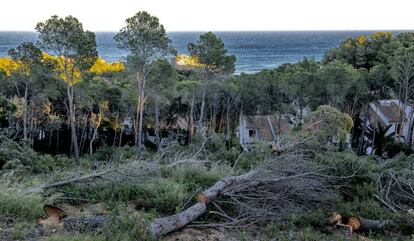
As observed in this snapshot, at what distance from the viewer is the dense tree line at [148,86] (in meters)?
20.3

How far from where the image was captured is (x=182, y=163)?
10.0 m

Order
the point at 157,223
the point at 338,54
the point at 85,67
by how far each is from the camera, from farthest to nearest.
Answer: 1. the point at 338,54
2. the point at 85,67
3. the point at 157,223

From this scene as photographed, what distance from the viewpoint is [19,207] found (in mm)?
6738

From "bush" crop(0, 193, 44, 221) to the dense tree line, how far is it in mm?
12672

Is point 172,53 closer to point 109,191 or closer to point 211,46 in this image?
point 211,46

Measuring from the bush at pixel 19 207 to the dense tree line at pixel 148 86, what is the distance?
12672 mm

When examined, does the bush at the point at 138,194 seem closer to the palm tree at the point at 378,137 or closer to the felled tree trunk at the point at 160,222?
the felled tree trunk at the point at 160,222

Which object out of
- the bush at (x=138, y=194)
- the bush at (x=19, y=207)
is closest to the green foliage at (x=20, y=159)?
the bush at (x=138, y=194)

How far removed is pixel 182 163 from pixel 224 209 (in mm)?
2444

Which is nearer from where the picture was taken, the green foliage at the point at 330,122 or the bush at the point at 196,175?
the bush at the point at 196,175

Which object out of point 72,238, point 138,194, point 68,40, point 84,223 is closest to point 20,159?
point 138,194

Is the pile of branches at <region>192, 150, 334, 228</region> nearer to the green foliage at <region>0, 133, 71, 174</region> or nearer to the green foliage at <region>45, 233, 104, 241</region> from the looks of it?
the green foliage at <region>45, 233, 104, 241</region>

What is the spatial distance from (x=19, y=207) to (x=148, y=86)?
1662cm

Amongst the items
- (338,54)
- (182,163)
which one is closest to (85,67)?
(182,163)
